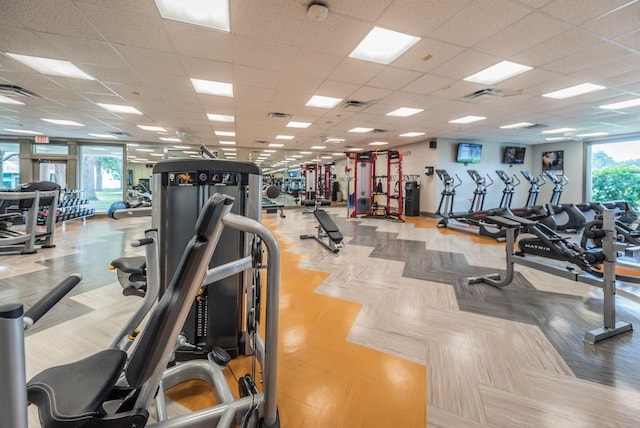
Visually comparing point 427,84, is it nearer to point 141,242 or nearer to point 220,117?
point 141,242

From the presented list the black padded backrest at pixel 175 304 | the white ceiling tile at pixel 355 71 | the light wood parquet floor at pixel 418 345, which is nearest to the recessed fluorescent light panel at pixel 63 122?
the light wood parquet floor at pixel 418 345

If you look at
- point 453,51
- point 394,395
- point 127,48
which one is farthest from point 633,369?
point 127,48

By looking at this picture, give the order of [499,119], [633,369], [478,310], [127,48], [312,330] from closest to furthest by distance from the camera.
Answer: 1. [633,369]
2. [312,330]
3. [478,310]
4. [127,48]
5. [499,119]

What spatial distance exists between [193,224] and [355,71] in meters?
3.58

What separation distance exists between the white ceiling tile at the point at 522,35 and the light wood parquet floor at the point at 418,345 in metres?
2.88

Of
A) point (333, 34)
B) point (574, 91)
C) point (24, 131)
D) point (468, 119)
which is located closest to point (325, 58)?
point (333, 34)

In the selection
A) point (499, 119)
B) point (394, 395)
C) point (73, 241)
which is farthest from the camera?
point (499, 119)

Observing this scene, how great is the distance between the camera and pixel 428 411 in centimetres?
139

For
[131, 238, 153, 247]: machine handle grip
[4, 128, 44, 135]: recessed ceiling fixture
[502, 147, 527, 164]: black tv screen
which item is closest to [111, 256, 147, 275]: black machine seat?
[131, 238, 153, 247]: machine handle grip

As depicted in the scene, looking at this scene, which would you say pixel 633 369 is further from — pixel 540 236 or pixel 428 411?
pixel 428 411

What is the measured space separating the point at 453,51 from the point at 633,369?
357 cm

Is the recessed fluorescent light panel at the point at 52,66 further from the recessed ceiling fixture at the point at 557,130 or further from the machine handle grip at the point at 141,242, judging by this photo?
the recessed ceiling fixture at the point at 557,130

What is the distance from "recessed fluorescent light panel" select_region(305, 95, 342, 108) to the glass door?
34.1 ft

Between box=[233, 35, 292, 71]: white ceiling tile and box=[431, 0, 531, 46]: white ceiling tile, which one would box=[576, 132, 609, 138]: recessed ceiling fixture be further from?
box=[233, 35, 292, 71]: white ceiling tile
